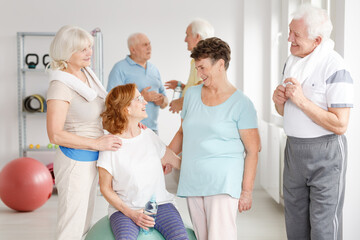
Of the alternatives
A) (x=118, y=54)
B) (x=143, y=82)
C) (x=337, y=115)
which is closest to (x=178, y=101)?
(x=143, y=82)

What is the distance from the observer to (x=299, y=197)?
8.31 ft

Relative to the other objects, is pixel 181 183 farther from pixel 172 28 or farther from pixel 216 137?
pixel 172 28

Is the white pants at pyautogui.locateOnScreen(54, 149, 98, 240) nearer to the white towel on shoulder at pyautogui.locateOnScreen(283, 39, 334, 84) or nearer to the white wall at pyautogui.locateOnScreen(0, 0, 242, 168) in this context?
the white towel on shoulder at pyautogui.locateOnScreen(283, 39, 334, 84)

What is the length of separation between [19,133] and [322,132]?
4216 millimetres

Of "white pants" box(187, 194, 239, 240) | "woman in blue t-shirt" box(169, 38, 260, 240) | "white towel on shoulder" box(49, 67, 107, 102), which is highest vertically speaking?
"white towel on shoulder" box(49, 67, 107, 102)

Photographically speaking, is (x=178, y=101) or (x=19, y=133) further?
(x=19, y=133)

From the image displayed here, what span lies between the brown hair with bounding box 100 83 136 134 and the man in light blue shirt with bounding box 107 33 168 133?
63.2 inches

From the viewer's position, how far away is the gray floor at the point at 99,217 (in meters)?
4.13

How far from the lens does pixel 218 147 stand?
8.09 ft

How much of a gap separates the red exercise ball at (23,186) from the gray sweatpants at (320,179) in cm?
290

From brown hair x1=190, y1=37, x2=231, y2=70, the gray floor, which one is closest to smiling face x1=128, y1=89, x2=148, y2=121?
brown hair x1=190, y1=37, x2=231, y2=70

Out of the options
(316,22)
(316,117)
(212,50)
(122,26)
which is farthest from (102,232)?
(122,26)

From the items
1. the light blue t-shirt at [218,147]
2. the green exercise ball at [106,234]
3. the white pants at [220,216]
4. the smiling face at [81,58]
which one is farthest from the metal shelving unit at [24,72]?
the white pants at [220,216]

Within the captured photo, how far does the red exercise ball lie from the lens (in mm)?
4699
